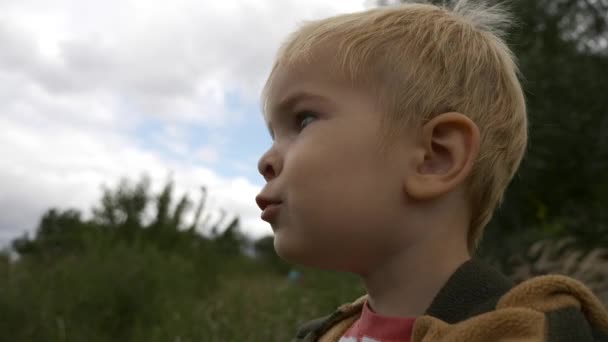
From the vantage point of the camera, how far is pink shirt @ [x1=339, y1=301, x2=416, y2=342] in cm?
150

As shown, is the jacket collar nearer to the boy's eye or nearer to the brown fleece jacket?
the brown fleece jacket

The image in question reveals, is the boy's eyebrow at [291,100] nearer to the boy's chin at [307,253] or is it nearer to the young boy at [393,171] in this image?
the young boy at [393,171]

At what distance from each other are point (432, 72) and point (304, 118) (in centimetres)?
29

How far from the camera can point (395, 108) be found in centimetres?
153

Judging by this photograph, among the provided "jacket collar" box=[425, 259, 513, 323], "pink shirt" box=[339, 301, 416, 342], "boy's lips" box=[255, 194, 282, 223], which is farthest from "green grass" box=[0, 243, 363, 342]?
"jacket collar" box=[425, 259, 513, 323]

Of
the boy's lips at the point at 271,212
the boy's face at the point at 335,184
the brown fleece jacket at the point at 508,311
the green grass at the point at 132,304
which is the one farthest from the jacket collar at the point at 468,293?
the green grass at the point at 132,304

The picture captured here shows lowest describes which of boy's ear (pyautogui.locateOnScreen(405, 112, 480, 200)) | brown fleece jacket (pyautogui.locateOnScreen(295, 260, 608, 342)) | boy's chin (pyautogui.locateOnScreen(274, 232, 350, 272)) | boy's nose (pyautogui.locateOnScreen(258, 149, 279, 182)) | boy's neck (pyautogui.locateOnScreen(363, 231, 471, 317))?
brown fleece jacket (pyautogui.locateOnScreen(295, 260, 608, 342))

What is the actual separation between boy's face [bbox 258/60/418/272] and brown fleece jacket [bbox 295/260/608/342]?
0.16 meters

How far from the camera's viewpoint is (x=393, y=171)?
1494 millimetres

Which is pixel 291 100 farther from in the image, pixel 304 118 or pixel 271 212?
pixel 271 212

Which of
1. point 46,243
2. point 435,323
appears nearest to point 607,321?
point 435,323

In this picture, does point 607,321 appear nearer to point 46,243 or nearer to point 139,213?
point 46,243

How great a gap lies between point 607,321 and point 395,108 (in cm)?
57

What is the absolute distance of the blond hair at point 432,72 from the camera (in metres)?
1.55
